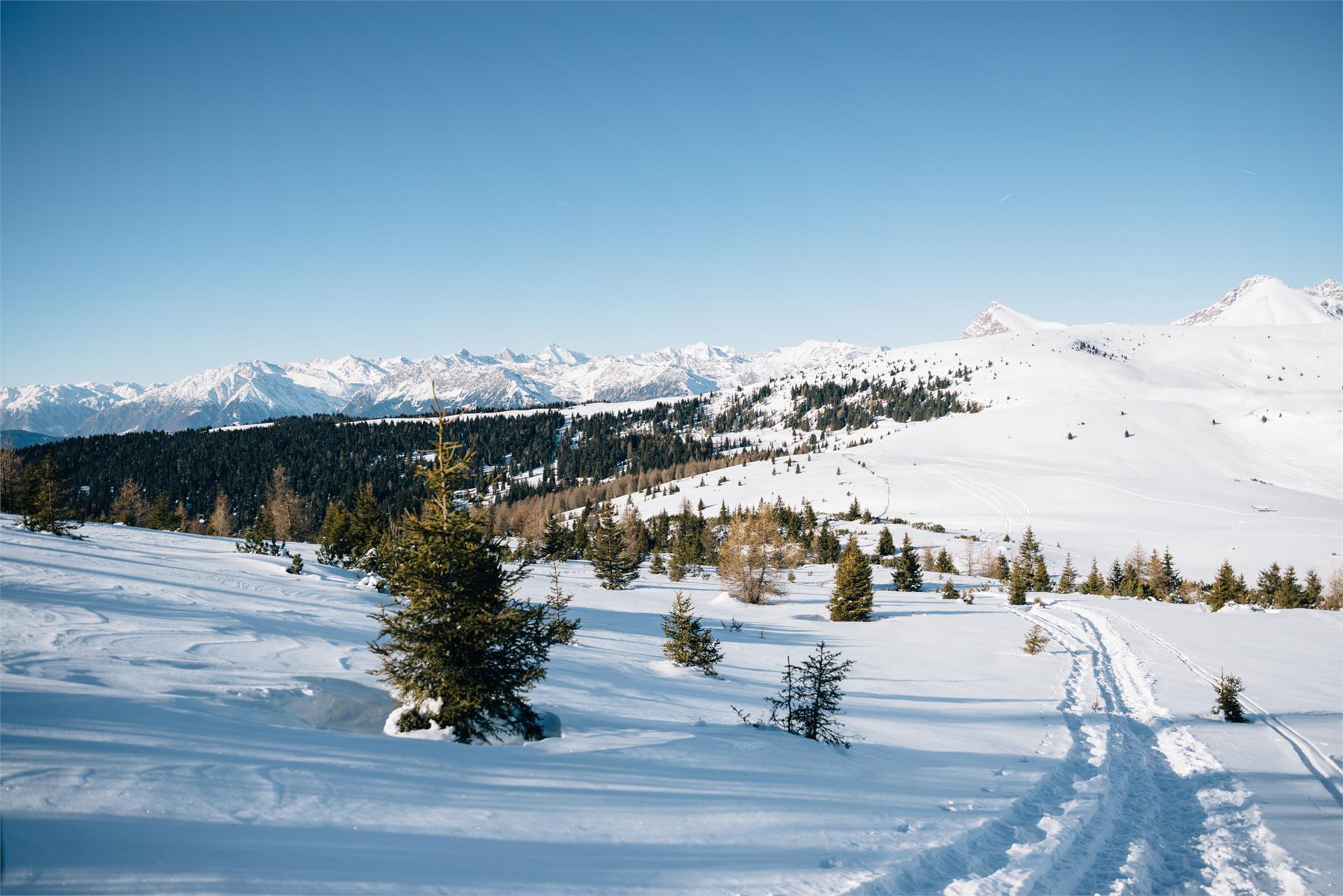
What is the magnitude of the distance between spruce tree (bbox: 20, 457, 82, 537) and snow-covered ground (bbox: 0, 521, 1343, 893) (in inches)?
430

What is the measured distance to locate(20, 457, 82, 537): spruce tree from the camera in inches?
1018

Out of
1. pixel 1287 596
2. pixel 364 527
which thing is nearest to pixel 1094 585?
pixel 1287 596

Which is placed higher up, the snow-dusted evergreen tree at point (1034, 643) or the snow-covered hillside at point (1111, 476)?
the snow-covered hillside at point (1111, 476)

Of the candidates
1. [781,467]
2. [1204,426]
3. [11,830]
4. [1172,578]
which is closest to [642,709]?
[11,830]

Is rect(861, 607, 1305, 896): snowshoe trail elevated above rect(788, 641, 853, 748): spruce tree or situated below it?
below

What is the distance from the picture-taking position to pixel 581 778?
7.80 m

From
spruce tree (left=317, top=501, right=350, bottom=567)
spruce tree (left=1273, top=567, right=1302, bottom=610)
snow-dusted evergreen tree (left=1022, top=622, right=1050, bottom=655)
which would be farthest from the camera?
spruce tree (left=1273, top=567, right=1302, bottom=610)

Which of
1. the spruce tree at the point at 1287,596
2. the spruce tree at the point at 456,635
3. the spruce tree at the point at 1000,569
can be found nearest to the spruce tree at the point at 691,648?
the spruce tree at the point at 456,635

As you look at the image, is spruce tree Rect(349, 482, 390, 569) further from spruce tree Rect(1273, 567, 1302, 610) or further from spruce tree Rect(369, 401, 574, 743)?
spruce tree Rect(1273, 567, 1302, 610)

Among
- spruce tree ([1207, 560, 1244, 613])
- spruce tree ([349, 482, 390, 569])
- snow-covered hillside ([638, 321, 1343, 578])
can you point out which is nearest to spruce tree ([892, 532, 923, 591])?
spruce tree ([1207, 560, 1244, 613])

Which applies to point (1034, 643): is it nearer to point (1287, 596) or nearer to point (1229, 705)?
point (1229, 705)

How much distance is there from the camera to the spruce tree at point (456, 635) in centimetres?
877

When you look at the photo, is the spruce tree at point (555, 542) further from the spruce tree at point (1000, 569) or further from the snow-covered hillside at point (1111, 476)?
the snow-covered hillside at point (1111, 476)

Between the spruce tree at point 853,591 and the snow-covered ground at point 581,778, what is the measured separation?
1490 cm
